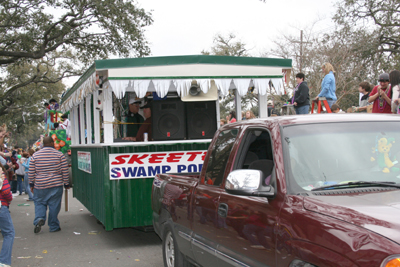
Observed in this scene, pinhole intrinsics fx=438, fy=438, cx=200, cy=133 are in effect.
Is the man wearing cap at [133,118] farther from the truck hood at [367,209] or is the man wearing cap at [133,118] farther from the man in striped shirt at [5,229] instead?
the truck hood at [367,209]

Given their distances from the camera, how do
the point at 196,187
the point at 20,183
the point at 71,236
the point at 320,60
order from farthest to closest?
the point at 320,60, the point at 20,183, the point at 71,236, the point at 196,187

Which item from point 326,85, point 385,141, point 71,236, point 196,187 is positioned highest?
point 326,85

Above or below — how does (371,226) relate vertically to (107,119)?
below

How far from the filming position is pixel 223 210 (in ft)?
12.4

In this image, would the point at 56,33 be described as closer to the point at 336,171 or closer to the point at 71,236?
the point at 71,236

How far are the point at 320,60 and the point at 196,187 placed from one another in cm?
3111

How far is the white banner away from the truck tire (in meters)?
2.32

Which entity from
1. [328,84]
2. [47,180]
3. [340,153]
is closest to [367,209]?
[340,153]

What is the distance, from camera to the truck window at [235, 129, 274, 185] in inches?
150

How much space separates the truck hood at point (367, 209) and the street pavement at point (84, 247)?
4.24 metres

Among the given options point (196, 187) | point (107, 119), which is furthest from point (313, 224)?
point (107, 119)

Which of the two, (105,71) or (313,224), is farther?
(105,71)

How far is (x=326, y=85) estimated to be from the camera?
920 centimetres

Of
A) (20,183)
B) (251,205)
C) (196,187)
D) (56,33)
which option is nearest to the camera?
(251,205)
